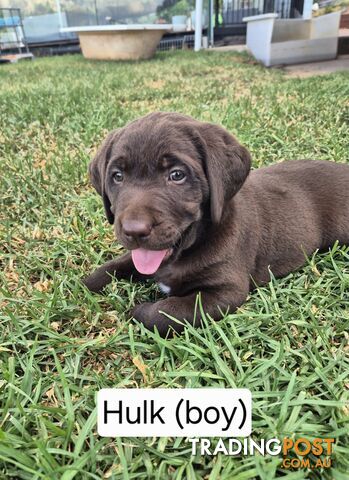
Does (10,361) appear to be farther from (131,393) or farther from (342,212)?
(342,212)

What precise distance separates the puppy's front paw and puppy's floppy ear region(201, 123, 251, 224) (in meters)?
0.57

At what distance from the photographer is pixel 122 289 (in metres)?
2.75

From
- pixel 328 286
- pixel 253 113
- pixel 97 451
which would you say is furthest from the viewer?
pixel 253 113

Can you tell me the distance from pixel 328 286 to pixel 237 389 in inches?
44.1

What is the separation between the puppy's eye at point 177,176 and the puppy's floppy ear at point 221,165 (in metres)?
0.14

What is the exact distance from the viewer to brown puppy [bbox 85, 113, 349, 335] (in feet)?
7.16

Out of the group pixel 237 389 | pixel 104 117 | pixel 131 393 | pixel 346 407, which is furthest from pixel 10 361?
pixel 104 117

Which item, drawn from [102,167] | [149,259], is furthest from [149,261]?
[102,167]

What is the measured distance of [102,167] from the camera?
2510 millimetres

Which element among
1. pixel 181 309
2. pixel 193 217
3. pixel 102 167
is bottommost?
pixel 181 309

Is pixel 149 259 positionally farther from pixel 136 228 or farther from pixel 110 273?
pixel 110 273

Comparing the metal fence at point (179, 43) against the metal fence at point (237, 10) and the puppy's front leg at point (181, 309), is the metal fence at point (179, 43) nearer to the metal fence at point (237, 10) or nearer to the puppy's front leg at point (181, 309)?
the metal fence at point (237, 10)

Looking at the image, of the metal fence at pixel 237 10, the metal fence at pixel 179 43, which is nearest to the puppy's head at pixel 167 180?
the metal fence at pixel 237 10

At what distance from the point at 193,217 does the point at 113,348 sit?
31.4 inches
